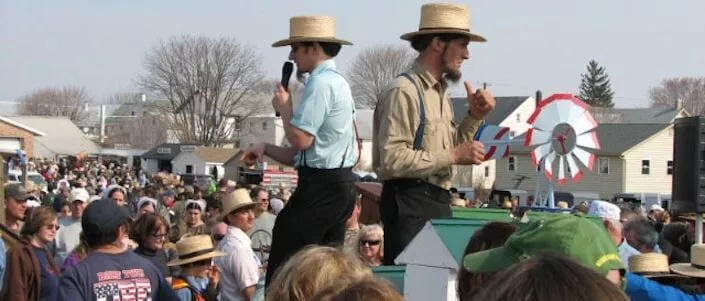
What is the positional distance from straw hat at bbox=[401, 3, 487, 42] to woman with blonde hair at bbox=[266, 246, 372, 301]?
173 centimetres

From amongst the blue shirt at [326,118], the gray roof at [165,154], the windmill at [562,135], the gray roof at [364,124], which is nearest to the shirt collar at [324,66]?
the blue shirt at [326,118]

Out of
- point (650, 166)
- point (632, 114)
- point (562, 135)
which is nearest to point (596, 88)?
point (632, 114)

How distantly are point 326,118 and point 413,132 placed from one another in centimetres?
42

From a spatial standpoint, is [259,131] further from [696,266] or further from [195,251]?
[696,266]

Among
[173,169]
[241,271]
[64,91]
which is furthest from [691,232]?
[64,91]

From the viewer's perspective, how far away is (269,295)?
3.70 meters

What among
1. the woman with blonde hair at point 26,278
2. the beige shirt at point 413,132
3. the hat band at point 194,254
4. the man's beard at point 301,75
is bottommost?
the woman with blonde hair at point 26,278

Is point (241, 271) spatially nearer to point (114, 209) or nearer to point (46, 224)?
point (114, 209)

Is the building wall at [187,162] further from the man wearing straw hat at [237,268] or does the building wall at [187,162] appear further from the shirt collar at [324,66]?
the shirt collar at [324,66]

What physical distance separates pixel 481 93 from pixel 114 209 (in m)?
2.23

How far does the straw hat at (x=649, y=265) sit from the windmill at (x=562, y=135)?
458 cm

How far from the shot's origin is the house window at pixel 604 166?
69.0 m

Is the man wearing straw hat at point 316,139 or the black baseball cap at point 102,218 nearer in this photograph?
the man wearing straw hat at point 316,139

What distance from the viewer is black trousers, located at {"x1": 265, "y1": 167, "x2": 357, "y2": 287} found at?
517 centimetres
